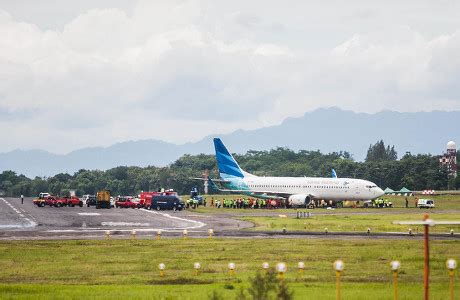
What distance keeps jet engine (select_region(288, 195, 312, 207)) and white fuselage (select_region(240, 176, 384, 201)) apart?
180cm

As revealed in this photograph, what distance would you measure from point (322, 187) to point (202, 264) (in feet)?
291

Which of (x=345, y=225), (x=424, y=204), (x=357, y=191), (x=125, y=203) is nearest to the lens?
(x=345, y=225)

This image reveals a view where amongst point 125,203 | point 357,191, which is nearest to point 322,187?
point 357,191

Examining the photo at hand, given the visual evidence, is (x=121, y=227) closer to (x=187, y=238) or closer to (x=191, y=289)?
(x=187, y=238)

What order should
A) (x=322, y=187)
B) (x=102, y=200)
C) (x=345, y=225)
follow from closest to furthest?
(x=345, y=225), (x=322, y=187), (x=102, y=200)

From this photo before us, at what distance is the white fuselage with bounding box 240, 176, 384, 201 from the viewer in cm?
13288

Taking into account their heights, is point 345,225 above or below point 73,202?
below

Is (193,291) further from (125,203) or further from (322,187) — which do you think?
(125,203)

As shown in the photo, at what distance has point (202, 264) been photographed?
4784 centimetres

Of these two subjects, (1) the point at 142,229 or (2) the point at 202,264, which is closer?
(2) the point at 202,264

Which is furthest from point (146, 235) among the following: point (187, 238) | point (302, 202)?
point (302, 202)

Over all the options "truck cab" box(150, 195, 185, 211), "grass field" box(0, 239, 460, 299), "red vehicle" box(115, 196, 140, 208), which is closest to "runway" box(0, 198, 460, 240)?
"grass field" box(0, 239, 460, 299)

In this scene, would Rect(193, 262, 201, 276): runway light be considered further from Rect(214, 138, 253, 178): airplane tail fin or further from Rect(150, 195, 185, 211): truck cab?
Rect(214, 138, 253, 178): airplane tail fin

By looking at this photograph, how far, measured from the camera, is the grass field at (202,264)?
123ft
